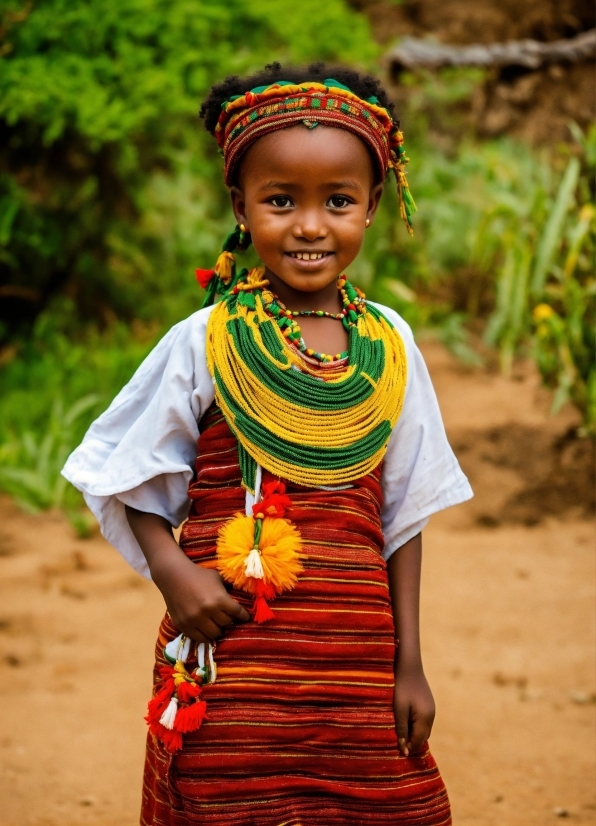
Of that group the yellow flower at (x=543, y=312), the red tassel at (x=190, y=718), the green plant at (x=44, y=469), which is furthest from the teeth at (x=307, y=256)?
the yellow flower at (x=543, y=312)

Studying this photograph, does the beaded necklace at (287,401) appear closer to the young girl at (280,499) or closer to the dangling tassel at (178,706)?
the young girl at (280,499)

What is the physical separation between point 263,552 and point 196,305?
4924 millimetres

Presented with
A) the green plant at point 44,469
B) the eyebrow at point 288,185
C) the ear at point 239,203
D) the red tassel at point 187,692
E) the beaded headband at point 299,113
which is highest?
the beaded headband at point 299,113

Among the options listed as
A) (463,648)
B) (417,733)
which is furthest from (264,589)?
(463,648)

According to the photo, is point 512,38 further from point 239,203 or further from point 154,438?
point 154,438

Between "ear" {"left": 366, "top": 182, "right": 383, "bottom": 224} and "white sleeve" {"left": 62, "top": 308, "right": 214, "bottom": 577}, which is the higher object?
"ear" {"left": 366, "top": 182, "right": 383, "bottom": 224}

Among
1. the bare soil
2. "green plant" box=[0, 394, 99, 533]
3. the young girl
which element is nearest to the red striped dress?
the young girl

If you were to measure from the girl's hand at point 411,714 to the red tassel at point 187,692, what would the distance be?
0.41m

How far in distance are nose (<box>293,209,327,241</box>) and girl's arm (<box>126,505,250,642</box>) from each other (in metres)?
0.66

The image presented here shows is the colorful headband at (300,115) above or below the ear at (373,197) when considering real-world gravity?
above

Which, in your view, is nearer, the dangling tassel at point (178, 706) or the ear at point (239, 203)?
the dangling tassel at point (178, 706)

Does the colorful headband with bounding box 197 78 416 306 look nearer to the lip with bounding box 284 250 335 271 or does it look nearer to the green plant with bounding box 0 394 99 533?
the lip with bounding box 284 250 335 271

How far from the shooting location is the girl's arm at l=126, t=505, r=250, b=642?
6.38ft

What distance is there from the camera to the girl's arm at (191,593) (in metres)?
1.94
